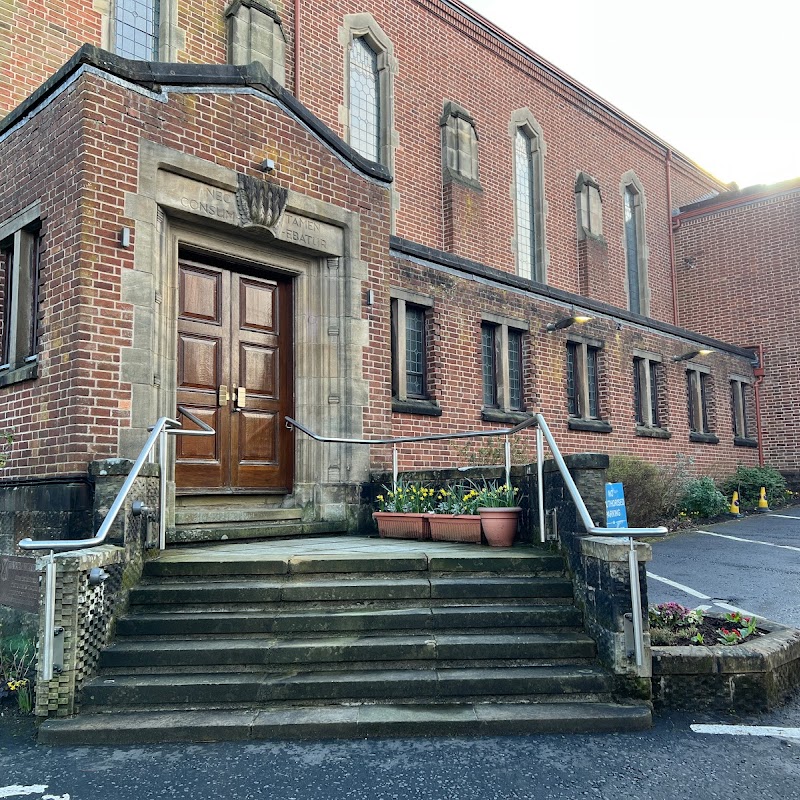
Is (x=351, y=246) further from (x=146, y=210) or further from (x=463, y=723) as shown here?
(x=463, y=723)

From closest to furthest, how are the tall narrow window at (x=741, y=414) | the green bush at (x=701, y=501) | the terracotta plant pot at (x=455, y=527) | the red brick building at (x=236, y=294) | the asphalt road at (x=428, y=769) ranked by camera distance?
1. the asphalt road at (x=428, y=769)
2. the red brick building at (x=236, y=294)
3. the terracotta plant pot at (x=455, y=527)
4. the green bush at (x=701, y=501)
5. the tall narrow window at (x=741, y=414)

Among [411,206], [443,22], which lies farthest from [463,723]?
[443,22]

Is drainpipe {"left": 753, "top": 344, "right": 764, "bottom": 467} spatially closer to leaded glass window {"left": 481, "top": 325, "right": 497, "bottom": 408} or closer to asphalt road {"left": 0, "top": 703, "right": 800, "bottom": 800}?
leaded glass window {"left": 481, "top": 325, "right": 497, "bottom": 408}

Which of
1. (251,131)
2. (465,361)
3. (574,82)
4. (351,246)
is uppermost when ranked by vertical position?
(574,82)

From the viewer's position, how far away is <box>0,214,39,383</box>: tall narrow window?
679 cm

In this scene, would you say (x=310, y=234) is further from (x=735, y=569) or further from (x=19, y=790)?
(x=735, y=569)

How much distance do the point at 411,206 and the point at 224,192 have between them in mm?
9498

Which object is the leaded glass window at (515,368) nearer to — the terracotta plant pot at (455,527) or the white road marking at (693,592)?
the white road marking at (693,592)

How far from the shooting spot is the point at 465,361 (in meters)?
11.4

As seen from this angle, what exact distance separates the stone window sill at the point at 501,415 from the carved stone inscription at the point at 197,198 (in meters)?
5.68

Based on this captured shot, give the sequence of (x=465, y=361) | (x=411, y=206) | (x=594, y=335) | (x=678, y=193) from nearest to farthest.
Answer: (x=465, y=361), (x=594, y=335), (x=411, y=206), (x=678, y=193)

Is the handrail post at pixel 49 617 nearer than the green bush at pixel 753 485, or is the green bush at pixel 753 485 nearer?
the handrail post at pixel 49 617

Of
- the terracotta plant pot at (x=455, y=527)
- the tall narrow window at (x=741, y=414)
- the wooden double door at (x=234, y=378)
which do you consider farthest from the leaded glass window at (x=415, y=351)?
the tall narrow window at (x=741, y=414)

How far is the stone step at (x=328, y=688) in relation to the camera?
4.39m
